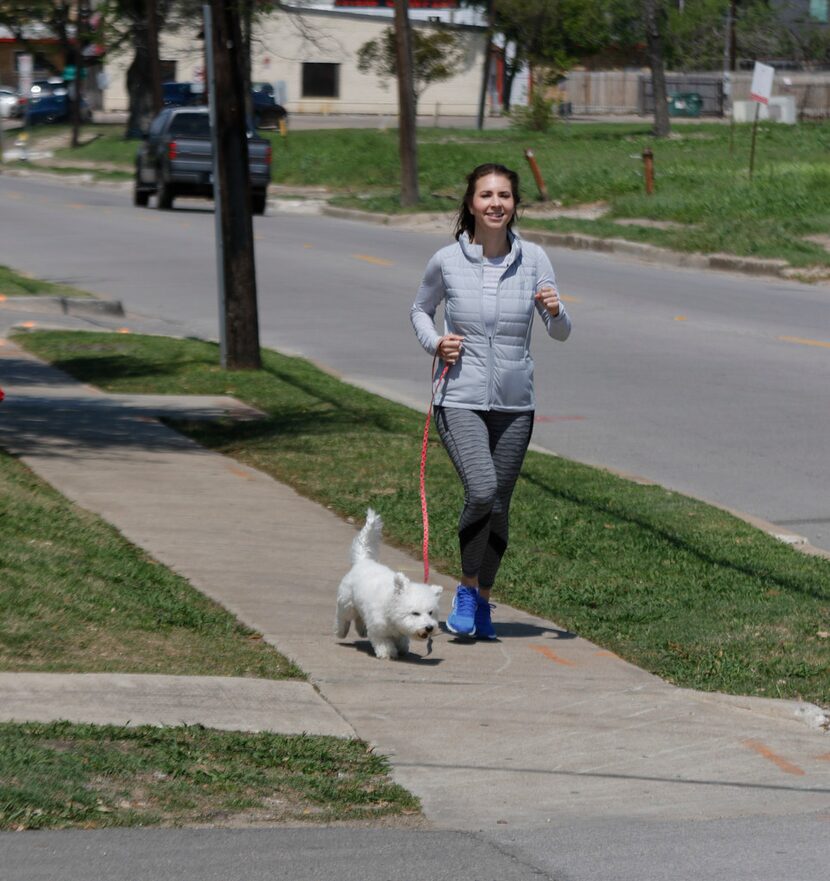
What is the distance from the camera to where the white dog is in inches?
259

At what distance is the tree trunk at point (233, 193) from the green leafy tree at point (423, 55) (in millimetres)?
47281

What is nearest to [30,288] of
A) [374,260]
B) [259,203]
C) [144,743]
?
[374,260]

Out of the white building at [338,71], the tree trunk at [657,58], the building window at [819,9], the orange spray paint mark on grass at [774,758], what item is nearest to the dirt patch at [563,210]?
the tree trunk at [657,58]

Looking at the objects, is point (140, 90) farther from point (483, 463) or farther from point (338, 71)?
point (483, 463)

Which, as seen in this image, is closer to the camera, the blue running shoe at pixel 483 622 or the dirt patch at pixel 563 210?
the blue running shoe at pixel 483 622

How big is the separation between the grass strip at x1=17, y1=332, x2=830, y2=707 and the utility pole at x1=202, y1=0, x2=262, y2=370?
131 cm

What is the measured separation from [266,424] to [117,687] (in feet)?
21.9

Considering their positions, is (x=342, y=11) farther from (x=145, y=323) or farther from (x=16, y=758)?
(x=16, y=758)

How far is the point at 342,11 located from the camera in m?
80.1

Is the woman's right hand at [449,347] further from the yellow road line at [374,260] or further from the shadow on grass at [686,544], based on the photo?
the yellow road line at [374,260]

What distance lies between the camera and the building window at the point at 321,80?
82.9m

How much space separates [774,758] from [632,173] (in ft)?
106

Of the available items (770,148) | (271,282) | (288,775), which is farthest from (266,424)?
(770,148)

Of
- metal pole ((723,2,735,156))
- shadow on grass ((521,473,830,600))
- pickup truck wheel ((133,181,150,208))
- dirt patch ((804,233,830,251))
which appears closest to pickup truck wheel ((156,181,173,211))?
pickup truck wheel ((133,181,150,208))
